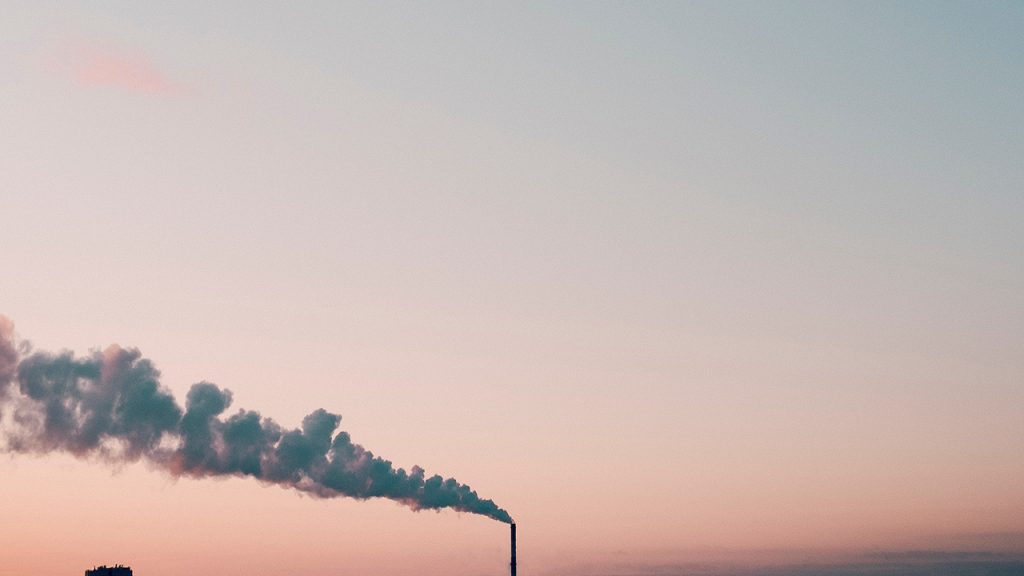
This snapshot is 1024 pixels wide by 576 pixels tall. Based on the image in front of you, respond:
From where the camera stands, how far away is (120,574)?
175 meters

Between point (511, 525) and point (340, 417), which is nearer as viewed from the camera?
point (340, 417)

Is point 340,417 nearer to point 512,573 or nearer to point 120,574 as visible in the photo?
point 512,573

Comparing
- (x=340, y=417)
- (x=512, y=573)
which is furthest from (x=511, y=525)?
(x=340, y=417)

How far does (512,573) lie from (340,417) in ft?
116

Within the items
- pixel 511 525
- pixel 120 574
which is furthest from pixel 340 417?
pixel 120 574

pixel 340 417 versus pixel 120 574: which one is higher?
pixel 340 417

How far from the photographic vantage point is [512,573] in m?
169

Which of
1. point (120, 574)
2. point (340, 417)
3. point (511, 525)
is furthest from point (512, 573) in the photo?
point (120, 574)

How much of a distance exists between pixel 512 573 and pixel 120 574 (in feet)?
169

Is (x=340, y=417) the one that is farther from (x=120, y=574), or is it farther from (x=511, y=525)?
(x=120, y=574)

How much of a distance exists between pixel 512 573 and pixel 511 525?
6.15m

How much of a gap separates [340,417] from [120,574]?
155 feet

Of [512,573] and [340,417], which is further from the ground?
[340,417]

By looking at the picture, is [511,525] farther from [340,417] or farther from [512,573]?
[340,417]
